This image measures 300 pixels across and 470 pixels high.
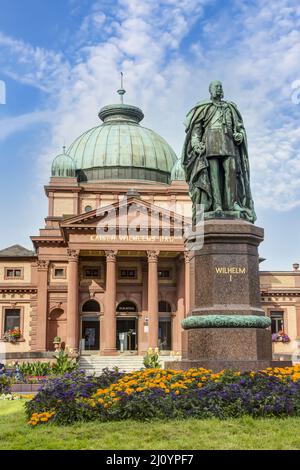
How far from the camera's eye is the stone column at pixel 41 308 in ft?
177

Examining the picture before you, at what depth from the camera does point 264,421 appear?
842cm

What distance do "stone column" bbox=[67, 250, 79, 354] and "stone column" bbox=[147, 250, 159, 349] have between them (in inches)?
242

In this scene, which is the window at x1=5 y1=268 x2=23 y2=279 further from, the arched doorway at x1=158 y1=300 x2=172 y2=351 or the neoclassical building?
the arched doorway at x1=158 y1=300 x2=172 y2=351

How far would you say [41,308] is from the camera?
55.2 m

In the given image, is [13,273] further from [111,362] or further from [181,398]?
[181,398]

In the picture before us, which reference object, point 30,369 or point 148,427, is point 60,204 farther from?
point 148,427

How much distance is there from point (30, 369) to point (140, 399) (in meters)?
26.1

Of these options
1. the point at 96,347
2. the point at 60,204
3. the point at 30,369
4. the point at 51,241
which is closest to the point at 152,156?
the point at 60,204

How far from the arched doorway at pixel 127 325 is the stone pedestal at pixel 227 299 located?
145 feet

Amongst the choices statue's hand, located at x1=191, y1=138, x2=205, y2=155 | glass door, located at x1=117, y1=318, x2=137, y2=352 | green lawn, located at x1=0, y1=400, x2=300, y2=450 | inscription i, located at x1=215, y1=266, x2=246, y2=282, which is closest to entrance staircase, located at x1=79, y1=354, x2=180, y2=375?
glass door, located at x1=117, y1=318, x2=137, y2=352

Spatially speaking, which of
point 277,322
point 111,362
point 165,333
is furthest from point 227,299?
point 277,322

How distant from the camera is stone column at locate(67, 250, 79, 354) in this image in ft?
163

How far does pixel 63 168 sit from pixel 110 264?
16.7 m

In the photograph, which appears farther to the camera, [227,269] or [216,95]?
[216,95]
